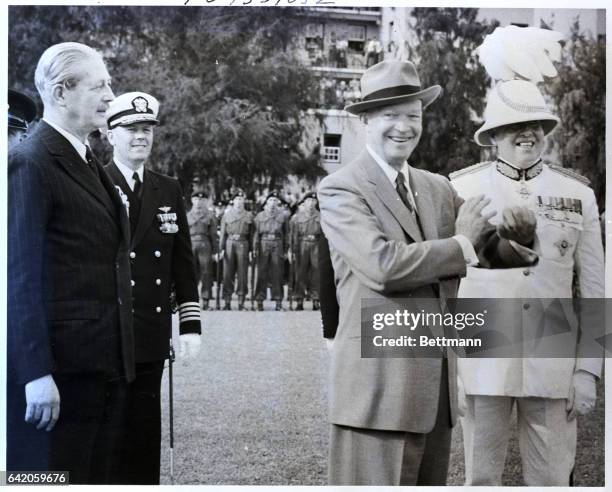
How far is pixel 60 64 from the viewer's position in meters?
3.60

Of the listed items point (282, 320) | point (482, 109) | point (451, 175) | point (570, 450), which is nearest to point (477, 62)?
point (482, 109)

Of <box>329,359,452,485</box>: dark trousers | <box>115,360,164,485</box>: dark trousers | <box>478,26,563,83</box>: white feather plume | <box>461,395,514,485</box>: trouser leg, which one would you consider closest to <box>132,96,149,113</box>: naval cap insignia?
<box>115,360,164,485</box>: dark trousers

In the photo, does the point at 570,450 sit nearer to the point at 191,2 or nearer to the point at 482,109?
the point at 482,109

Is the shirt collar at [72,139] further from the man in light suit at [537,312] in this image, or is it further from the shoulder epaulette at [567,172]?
the shoulder epaulette at [567,172]

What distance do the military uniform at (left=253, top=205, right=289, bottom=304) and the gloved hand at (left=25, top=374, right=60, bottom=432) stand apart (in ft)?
3.04

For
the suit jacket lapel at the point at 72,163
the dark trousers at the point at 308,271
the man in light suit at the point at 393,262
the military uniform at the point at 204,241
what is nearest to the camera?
the man in light suit at the point at 393,262

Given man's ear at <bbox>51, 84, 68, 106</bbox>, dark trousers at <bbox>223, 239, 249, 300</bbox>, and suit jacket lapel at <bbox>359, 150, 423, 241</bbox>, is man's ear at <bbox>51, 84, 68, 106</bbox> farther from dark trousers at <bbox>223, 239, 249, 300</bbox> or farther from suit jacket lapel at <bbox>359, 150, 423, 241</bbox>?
suit jacket lapel at <bbox>359, 150, 423, 241</bbox>

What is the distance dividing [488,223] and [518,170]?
0.28 metres

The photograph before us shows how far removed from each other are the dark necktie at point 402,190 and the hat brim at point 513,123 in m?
0.44

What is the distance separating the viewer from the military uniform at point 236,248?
3.67 m

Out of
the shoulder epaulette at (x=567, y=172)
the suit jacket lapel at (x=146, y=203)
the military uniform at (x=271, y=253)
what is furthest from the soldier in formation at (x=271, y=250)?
the shoulder epaulette at (x=567, y=172)

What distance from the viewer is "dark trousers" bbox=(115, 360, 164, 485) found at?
3.63m

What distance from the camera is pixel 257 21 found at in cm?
366

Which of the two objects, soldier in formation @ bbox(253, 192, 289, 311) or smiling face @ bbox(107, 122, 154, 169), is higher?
smiling face @ bbox(107, 122, 154, 169)
